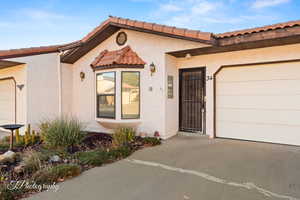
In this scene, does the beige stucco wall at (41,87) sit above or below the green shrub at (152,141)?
above

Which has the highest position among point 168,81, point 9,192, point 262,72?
point 262,72

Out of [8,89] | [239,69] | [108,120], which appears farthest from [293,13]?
[8,89]

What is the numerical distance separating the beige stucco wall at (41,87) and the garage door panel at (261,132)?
6.97 meters

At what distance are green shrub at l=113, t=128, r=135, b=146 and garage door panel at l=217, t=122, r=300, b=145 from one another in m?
3.09

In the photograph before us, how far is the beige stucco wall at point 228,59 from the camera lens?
5.41 metres

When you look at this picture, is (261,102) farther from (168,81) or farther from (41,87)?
(41,87)

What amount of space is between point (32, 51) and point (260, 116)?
335 inches

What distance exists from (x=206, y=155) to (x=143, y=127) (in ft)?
9.09

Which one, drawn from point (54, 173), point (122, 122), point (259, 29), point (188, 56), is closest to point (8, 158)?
point (54, 173)

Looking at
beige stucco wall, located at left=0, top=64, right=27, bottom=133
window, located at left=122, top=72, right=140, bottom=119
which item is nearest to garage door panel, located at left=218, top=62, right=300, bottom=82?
window, located at left=122, top=72, right=140, bottom=119

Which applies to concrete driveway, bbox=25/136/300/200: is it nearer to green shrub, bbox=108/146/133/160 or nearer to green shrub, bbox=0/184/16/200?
green shrub, bbox=108/146/133/160

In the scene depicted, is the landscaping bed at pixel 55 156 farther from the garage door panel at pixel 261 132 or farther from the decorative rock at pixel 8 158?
the garage door panel at pixel 261 132

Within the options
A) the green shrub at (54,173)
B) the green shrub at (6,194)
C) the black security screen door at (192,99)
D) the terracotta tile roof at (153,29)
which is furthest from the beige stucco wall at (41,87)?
the black security screen door at (192,99)

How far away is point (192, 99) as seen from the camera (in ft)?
23.1
